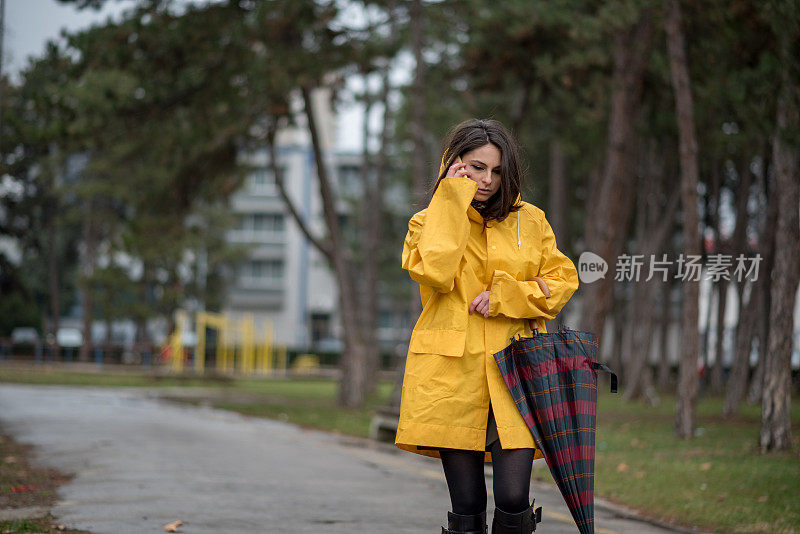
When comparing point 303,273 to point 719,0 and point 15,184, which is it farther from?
point 719,0

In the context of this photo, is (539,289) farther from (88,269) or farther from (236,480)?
(88,269)

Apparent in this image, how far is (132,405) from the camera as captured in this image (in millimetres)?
19141

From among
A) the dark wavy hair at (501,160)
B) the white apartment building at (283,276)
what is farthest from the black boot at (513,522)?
the white apartment building at (283,276)

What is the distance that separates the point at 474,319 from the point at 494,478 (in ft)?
1.82

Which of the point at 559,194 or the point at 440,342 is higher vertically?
the point at 559,194

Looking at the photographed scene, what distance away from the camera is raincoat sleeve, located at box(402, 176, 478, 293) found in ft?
11.7

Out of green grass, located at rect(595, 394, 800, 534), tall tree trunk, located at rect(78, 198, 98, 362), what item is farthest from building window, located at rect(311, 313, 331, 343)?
green grass, located at rect(595, 394, 800, 534)

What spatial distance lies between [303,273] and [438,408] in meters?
67.3

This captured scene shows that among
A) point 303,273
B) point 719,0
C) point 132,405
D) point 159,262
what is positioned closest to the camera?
point 719,0

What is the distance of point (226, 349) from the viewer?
46281mm

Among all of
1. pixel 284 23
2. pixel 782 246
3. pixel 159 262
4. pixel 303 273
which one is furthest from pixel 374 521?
pixel 303 273

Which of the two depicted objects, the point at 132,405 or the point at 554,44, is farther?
the point at 132,405

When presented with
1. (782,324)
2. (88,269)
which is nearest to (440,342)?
(782,324)

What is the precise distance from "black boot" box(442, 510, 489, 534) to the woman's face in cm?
111
